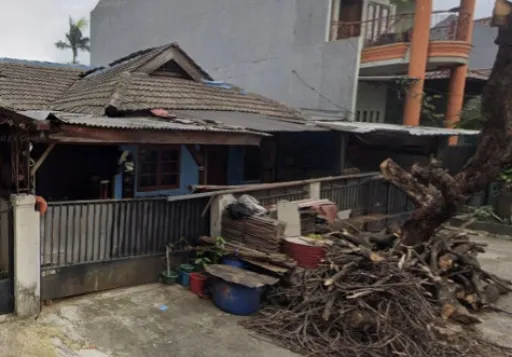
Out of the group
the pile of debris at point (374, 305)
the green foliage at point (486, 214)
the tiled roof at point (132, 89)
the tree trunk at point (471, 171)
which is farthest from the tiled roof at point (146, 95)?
the green foliage at point (486, 214)

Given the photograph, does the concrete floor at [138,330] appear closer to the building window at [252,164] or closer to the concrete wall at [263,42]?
the building window at [252,164]

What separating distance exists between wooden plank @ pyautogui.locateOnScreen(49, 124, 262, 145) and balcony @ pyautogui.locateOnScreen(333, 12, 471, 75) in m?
8.79

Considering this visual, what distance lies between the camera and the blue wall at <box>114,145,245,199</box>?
378 inches

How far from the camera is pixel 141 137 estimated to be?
7.22m

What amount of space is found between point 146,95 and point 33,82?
4762mm

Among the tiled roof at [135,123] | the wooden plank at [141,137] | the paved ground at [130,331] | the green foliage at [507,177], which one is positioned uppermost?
the tiled roof at [135,123]

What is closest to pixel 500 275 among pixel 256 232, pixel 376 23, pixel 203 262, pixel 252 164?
pixel 256 232

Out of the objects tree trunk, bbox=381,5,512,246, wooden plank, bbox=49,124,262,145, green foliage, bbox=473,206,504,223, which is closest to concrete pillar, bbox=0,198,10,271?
wooden plank, bbox=49,124,262,145

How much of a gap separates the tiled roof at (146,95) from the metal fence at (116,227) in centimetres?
306

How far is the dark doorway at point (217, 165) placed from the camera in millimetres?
11578

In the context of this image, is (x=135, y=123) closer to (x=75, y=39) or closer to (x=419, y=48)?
(x=419, y=48)

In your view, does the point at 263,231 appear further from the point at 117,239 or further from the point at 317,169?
the point at 317,169

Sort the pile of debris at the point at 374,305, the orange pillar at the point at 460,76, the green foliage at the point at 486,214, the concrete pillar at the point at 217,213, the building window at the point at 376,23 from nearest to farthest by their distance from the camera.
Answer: the pile of debris at the point at 374,305
the concrete pillar at the point at 217,213
the green foliage at the point at 486,214
the orange pillar at the point at 460,76
the building window at the point at 376,23

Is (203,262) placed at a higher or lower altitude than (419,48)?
lower
